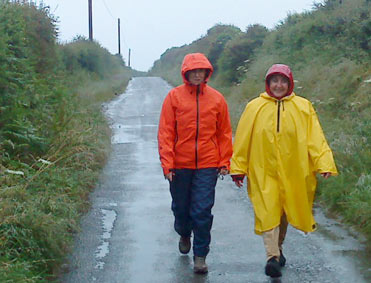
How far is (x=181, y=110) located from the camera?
605 centimetres

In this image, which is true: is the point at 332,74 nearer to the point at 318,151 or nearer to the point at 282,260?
the point at 282,260

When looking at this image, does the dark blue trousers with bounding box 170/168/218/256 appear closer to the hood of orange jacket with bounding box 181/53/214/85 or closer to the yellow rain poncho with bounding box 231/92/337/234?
the yellow rain poncho with bounding box 231/92/337/234

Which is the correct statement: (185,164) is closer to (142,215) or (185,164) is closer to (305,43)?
(142,215)

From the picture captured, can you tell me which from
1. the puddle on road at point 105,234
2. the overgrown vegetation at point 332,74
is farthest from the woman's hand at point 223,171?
the overgrown vegetation at point 332,74

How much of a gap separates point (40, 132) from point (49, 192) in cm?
252

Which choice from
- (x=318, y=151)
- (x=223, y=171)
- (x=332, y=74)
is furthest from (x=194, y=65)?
(x=332, y=74)

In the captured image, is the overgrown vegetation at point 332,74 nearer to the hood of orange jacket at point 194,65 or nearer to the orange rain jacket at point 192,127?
the orange rain jacket at point 192,127

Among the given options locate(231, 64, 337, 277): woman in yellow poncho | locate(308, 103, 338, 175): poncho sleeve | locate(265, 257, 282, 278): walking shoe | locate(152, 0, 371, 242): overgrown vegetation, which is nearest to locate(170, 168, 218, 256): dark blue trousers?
locate(231, 64, 337, 277): woman in yellow poncho

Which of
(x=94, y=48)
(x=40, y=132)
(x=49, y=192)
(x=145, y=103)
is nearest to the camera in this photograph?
(x=49, y=192)

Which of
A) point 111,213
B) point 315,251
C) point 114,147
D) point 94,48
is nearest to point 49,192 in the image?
point 111,213

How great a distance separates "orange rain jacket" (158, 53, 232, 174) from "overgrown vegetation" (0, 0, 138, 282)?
132 centimetres

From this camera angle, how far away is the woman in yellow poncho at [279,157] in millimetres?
5809

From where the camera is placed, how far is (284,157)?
19.1 ft

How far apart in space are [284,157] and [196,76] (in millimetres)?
1051
